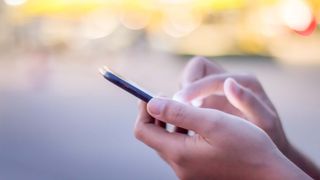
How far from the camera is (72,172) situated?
10.7 ft

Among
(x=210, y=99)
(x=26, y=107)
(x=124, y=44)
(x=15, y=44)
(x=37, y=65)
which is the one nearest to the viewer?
(x=210, y=99)

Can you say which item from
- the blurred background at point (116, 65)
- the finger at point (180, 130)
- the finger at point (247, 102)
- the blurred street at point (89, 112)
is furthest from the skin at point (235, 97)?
the blurred background at point (116, 65)

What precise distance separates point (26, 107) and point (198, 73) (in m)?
4.14

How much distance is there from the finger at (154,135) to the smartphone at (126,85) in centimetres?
1

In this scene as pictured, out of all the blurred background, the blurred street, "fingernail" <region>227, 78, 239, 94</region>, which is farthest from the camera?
the blurred background

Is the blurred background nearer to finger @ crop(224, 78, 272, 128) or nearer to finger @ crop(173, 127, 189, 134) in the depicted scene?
finger @ crop(224, 78, 272, 128)

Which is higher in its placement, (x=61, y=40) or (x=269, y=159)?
(x=61, y=40)

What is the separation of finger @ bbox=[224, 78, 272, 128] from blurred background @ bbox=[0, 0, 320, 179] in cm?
150

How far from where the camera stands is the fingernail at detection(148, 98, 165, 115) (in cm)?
88

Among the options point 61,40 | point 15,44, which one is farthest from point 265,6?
point 15,44

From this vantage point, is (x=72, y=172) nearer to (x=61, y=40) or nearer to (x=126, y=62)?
(x=126, y=62)

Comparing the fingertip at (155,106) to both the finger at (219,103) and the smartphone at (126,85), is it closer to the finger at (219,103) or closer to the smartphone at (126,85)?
the smartphone at (126,85)

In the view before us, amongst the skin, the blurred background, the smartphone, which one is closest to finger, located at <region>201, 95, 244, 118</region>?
the skin

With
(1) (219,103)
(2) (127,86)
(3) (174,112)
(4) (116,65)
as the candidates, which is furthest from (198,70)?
(4) (116,65)
